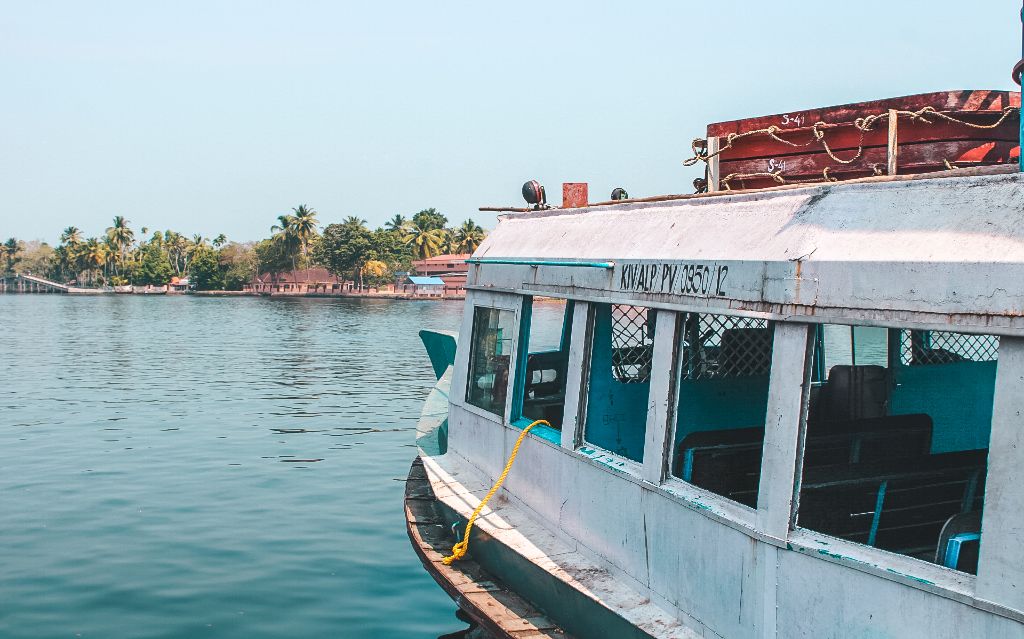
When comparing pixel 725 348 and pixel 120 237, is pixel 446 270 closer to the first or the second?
pixel 120 237

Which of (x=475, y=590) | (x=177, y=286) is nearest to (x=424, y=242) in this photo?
(x=177, y=286)

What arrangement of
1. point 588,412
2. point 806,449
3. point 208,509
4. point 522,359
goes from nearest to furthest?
1. point 806,449
2. point 588,412
3. point 522,359
4. point 208,509

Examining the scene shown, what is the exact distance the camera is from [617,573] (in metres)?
5.90

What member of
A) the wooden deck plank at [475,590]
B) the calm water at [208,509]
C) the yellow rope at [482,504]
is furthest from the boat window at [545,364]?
the calm water at [208,509]

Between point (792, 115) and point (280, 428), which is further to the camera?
point (280, 428)

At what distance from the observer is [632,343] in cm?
728

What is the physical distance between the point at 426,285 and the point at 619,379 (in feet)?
455

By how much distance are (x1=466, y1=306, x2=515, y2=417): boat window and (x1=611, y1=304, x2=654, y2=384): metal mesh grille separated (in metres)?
0.86

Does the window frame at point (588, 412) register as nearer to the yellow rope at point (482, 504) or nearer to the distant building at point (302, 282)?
the yellow rope at point (482, 504)

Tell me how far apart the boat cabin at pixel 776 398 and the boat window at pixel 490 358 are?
3cm

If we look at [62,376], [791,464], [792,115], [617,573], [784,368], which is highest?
[792,115]

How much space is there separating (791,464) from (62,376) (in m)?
33.8

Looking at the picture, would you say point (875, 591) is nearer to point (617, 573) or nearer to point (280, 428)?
point (617, 573)

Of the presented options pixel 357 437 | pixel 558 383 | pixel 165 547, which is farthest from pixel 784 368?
pixel 357 437
